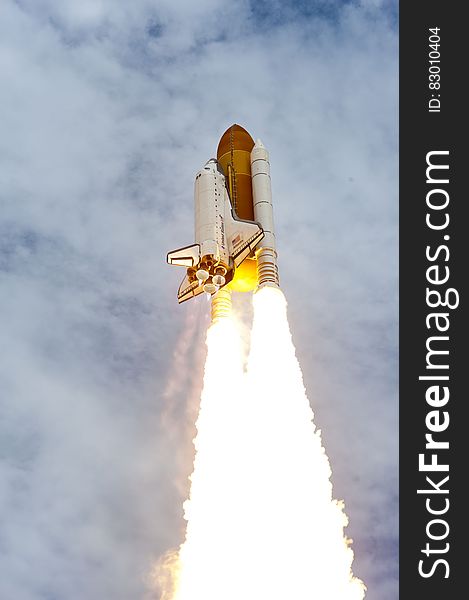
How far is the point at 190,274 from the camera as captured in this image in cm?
2697

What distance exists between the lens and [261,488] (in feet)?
76.0

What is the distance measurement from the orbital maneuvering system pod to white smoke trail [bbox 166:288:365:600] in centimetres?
130

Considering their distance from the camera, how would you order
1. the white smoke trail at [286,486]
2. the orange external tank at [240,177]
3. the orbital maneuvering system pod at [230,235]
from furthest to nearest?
the orange external tank at [240,177], the orbital maneuvering system pod at [230,235], the white smoke trail at [286,486]

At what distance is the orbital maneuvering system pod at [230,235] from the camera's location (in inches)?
1034

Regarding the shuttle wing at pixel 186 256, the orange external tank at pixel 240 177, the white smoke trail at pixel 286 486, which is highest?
the orange external tank at pixel 240 177

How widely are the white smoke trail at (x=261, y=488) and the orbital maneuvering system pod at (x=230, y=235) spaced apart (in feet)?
4.25

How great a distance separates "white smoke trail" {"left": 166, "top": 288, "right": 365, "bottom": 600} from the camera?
71.7 feet

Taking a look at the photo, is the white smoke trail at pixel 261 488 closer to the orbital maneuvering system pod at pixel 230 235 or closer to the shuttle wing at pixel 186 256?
the orbital maneuvering system pod at pixel 230 235

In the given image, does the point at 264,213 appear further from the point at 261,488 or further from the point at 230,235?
the point at 261,488

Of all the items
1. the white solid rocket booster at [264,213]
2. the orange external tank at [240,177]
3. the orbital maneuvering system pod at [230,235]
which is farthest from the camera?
the orange external tank at [240,177]

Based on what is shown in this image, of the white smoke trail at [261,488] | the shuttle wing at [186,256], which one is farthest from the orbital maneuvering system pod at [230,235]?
the white smoke trail at [261,488]

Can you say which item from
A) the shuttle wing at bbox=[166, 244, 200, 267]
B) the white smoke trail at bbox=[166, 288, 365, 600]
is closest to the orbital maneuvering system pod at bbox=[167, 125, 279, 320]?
the shuttle wing at bbox=[166, 244, 200, 267]

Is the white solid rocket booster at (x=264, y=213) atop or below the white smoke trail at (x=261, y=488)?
atop

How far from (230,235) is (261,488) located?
8.76 meters
